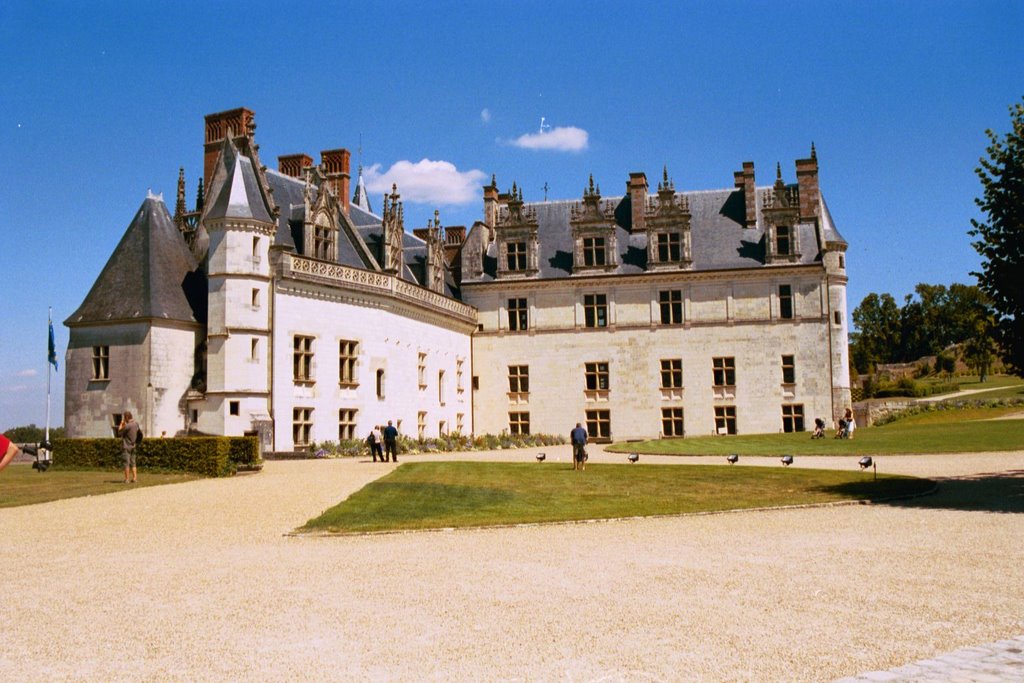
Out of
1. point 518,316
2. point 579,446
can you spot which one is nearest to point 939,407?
point 518,316

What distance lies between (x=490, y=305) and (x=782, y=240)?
47.2ft

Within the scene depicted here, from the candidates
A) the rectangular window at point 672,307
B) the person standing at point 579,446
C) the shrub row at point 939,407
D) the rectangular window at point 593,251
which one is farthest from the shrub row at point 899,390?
the person standing at point 579,446

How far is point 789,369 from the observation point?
4209cm

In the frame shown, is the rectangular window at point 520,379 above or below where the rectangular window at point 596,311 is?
below

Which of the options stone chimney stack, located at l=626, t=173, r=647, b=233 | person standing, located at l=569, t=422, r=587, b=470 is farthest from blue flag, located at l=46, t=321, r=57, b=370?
stone chimney stack, located at l=626, t=173, r=647, b=233

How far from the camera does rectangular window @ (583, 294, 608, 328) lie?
4366 centimetres

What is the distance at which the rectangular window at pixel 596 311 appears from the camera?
43656 millimetres

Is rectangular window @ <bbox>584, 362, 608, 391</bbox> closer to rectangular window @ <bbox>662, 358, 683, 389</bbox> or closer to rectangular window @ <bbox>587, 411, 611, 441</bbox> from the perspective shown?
rectangular window @ <bbox>587, 411, 611, 441</bbox>

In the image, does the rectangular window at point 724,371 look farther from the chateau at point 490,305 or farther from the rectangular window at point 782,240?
the rectangular window at point 782,240

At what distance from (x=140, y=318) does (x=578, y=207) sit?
24.1 meters

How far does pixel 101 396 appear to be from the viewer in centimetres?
2888

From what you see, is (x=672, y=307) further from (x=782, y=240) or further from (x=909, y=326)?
(x=909, y=326)

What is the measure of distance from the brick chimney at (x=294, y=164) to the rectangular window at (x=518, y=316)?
11.9 metres

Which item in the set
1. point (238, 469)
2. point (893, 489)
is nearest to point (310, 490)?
point (238, 469)
